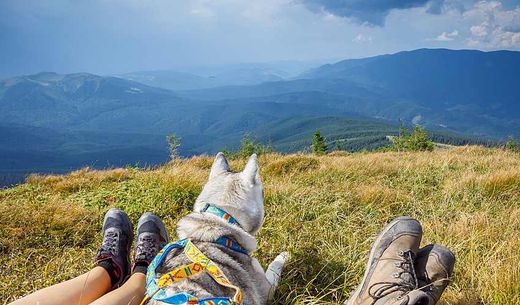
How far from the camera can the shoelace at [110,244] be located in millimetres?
3219

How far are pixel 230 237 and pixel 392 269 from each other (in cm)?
139

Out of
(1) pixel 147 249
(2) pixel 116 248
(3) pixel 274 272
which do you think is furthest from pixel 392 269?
(2) pixel 116 248

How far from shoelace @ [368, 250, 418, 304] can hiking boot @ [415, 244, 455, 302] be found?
0.27ft

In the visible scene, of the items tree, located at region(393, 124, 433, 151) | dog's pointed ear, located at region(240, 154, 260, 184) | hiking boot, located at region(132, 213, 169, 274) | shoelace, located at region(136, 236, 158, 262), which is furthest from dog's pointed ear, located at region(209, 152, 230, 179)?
tree, located at region(393, 124, 433, 151)

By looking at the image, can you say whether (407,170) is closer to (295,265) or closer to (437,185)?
(437,185)

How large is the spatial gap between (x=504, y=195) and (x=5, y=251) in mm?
6843

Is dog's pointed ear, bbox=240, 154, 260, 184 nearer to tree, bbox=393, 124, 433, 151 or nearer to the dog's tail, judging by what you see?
the dog's tail

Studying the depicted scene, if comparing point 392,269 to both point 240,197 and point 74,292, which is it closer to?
point 240,197

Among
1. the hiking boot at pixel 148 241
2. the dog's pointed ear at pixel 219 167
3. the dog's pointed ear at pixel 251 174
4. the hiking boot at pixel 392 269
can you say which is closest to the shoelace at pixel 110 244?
the hiking boot at pixel 148 241

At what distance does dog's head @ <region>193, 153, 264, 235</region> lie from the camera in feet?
10.3

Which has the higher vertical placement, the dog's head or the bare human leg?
the dog's head

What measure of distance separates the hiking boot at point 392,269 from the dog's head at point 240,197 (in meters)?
1.16

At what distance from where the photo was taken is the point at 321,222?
13.3ft

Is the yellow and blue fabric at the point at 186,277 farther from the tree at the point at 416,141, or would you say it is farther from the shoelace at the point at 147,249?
the tree at the point at 416,141
